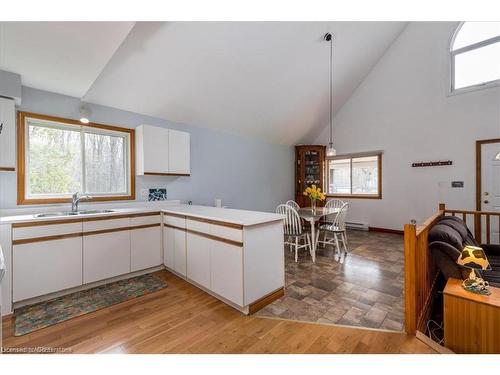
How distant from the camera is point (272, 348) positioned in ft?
5.21

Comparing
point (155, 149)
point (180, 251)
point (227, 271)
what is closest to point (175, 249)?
point (180, 251)

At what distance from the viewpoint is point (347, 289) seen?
98.7 inches

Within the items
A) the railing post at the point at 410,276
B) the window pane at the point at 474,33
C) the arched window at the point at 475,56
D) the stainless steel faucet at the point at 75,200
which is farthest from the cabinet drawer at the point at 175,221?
the window pane at the point at 474,33

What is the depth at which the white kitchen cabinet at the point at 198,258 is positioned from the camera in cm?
238

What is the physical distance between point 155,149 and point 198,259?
1.78m

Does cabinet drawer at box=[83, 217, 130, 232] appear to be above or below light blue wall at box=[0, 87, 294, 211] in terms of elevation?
below

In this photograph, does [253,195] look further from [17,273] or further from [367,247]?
[17,273]

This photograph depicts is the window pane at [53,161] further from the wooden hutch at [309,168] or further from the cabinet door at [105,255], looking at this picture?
the wooden hutch at [309,168]

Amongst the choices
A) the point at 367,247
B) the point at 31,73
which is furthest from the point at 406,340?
the point at 31,73

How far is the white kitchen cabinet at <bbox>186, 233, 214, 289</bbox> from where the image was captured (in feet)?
7.79

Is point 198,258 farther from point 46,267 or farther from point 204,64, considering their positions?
point 204,64

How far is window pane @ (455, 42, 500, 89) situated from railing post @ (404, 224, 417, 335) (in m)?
4.46

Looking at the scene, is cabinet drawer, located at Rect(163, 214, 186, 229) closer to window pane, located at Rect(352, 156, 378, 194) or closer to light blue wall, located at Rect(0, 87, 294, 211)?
light blue wall, located at Rect(0, 87, 294, 211)

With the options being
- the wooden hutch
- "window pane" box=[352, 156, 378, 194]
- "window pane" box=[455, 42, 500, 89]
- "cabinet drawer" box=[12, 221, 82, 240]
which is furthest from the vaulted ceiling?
"window pane" box=[352, 156, 378, 194]
